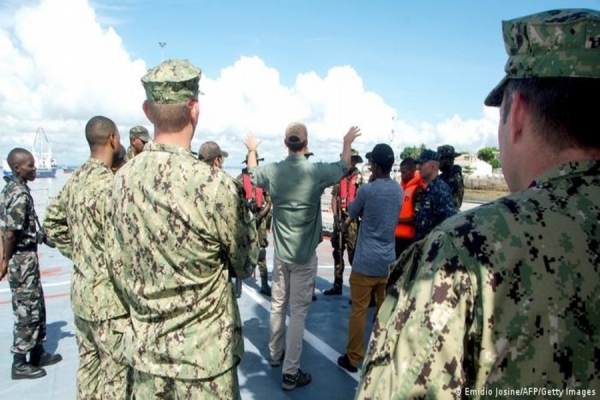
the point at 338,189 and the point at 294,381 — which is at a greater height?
the point at 338,189

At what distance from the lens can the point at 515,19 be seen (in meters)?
1.04

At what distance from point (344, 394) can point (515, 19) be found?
3.22m

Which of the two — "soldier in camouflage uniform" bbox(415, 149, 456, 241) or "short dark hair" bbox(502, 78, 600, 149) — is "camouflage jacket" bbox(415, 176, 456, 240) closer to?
"soldier in camouflage uniform" bbox(415, 149, 456, 241)

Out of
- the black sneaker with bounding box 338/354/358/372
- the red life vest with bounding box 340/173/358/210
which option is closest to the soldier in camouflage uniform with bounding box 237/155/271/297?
the red life vest with bounding box 340/173/358/210

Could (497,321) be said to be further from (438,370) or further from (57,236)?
(57,236)

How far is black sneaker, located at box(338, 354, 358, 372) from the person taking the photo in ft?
12.8

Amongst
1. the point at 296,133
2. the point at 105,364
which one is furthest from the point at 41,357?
the point at 296,133

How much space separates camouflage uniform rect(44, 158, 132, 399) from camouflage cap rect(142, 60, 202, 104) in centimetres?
92

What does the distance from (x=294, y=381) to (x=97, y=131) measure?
2.58m

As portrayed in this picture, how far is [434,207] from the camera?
14.5 feet

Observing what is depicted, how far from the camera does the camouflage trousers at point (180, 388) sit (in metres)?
1.97

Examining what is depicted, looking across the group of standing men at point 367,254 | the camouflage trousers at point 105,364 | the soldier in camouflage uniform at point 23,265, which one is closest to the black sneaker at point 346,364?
the group of standing men at point 367,254

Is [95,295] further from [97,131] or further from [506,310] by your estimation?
[506,310]

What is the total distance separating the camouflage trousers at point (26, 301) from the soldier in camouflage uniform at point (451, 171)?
5.45 m
